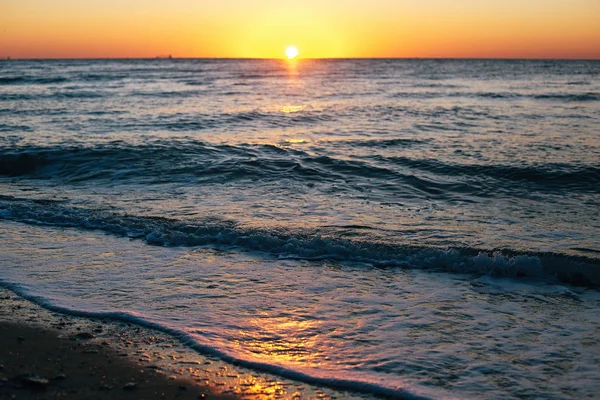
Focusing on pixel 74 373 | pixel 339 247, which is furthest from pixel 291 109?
pixel 74 373

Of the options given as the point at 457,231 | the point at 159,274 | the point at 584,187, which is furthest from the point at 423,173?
the point at 159,274

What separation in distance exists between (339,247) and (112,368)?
168 inches

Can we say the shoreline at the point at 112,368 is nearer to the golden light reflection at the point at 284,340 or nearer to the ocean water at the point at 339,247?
the ocean water at the point at 339,247

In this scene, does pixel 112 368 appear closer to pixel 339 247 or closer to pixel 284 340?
pixel 284 340

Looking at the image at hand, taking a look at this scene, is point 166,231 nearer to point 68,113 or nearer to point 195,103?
point 68,113

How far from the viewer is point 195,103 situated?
31391 mm

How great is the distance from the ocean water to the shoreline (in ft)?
0.71

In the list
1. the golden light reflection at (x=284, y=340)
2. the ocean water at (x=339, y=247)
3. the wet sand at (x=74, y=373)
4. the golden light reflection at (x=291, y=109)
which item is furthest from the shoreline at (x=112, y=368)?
the golden light reflection at (x=291, y=109)

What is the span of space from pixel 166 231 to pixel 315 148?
893 cm

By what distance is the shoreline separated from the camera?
442cm

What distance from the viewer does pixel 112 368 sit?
15.6 feet

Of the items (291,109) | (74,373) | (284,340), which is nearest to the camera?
(74,373)

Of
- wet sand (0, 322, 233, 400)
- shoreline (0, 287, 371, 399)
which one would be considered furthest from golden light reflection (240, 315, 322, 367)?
wet sand (0, 322, 233, 400)

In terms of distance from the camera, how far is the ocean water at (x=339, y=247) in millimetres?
5191
